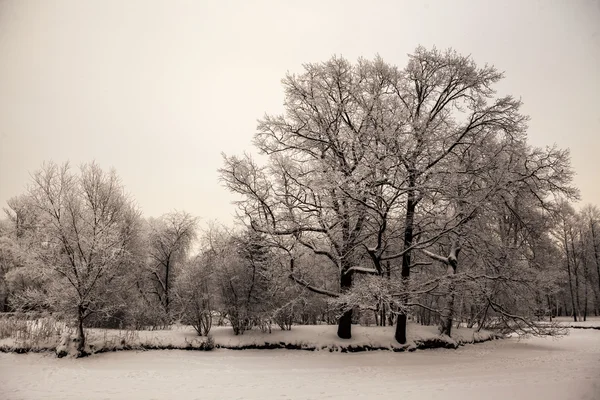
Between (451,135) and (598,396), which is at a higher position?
(451,135)

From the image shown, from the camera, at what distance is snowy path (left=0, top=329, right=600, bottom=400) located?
8.28 meters

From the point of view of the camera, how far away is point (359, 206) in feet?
43.3

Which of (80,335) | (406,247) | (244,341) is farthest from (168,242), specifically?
(406,247)

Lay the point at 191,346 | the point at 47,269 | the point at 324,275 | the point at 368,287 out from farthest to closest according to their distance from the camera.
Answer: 1. the point at 324,275
2. the point at 191,346
3. the point at 47,269
4. the point at 368,287

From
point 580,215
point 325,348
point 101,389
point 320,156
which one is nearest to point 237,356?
point 325,348

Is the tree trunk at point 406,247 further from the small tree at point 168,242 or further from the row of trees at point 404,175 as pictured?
the small tree at point 168,242

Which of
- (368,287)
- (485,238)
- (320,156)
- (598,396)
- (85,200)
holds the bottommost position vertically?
(598,396)

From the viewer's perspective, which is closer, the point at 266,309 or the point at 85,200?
the point at 266,309

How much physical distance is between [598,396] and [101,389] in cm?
1149

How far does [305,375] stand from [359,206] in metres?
6.17

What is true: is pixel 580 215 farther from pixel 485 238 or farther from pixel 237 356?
pixel 237 356

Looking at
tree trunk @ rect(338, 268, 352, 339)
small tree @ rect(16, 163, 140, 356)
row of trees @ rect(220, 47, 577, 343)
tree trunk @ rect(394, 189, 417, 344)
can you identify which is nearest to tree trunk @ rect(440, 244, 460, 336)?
row of trees @ rect(220, 47, 577, 343)

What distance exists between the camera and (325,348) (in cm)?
1494

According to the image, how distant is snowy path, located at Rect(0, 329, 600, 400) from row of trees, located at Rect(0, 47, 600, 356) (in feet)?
5.88
